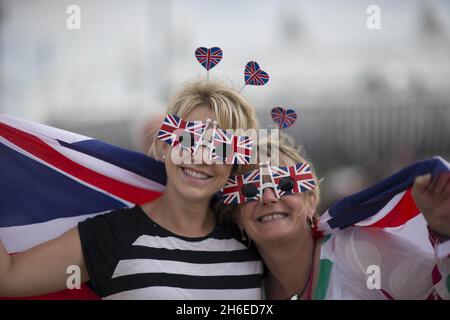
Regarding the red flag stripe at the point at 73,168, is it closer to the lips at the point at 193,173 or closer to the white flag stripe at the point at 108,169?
the white flag stripe at the point at 108,169

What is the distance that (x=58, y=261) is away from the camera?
225 cm

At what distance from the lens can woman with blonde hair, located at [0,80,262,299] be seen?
7.41 feet

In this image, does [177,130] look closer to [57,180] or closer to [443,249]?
[57,180]

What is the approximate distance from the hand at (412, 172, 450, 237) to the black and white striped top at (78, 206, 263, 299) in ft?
2.74

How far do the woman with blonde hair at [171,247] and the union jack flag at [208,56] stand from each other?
11 centimetres

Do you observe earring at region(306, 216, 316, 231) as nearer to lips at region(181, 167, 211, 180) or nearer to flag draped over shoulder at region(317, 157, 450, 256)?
flag draped over shoulder at region(317, 157, 450, 256)

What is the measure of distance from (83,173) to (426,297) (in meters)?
1.78

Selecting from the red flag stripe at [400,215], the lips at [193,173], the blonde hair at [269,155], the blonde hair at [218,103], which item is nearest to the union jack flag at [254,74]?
the blonde hair at [218,103]

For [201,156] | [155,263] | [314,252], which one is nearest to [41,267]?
[155,263]

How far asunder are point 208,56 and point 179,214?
31.0 inches

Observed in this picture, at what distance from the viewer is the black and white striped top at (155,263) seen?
7.47 feet

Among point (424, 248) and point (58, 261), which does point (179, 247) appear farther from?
point (424, 248)

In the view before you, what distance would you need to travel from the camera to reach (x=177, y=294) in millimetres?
2281

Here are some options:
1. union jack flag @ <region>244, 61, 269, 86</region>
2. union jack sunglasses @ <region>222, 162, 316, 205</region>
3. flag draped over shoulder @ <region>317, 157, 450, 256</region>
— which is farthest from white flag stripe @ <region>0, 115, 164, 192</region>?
flag draped over shoulder @ <region>317, 157, 450, 256</region>
